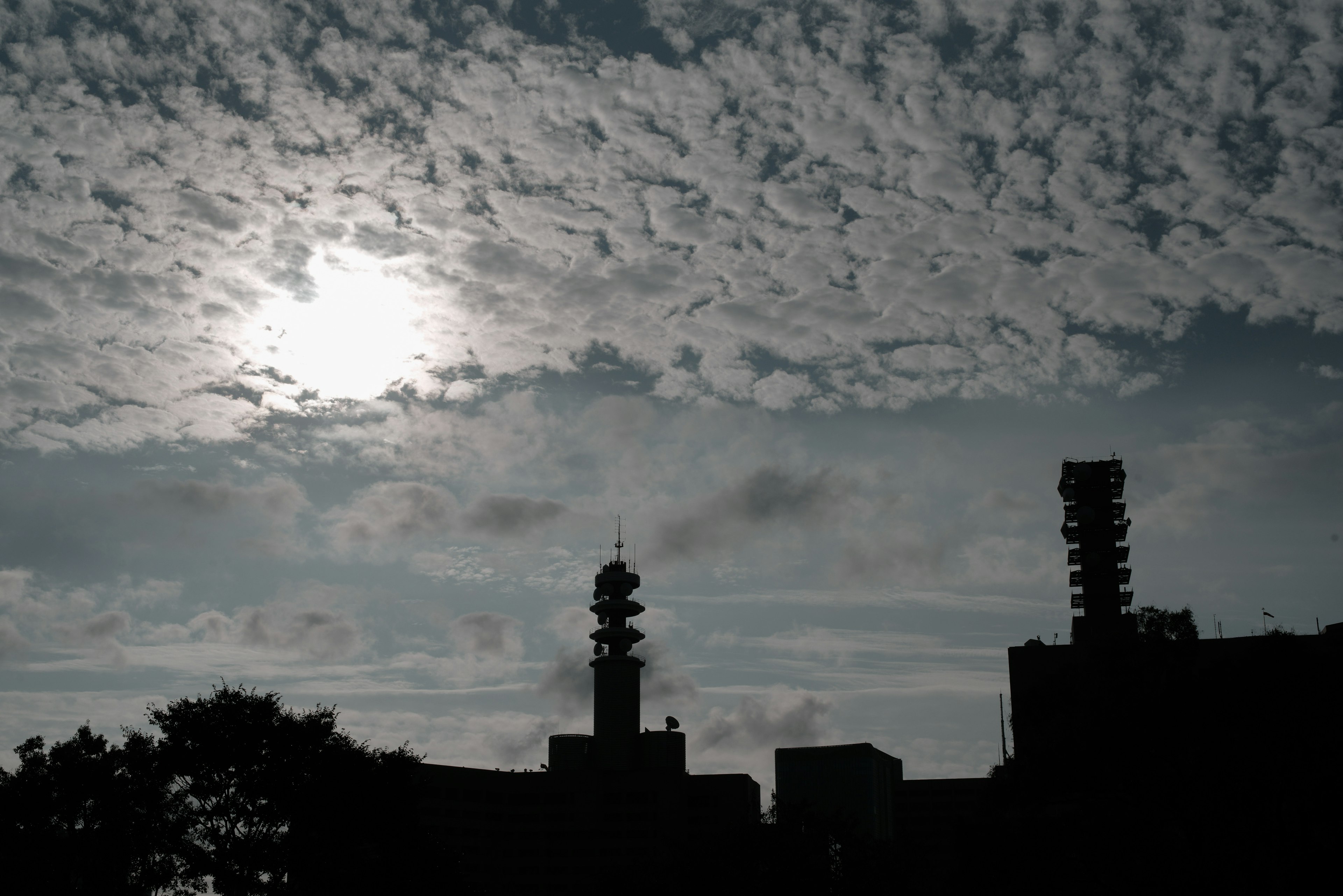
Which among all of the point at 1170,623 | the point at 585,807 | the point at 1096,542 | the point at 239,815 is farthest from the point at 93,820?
the point at 585,807

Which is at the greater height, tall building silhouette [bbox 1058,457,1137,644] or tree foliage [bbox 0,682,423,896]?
tall building silhouette [bbox 1058,457,1137,644]

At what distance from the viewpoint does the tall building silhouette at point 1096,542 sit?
126312 mm

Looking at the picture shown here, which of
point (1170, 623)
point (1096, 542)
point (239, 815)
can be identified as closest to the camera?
point (239, 815)

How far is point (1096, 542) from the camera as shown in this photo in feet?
424

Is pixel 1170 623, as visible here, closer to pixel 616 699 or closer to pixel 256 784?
pixel 256 784

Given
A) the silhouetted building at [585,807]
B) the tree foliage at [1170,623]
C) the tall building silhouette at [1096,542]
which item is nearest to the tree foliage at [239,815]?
the tree foliage at [1170,623]

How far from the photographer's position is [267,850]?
5256 centimetres

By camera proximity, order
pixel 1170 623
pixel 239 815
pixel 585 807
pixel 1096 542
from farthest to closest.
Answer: pixel 585 807, pixel 1096 542, pixel 1170 623, pixel 239 815

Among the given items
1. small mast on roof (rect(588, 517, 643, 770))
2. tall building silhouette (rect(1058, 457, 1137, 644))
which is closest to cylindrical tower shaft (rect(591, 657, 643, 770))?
small mast on roof (rect(588, 517, 643, 770))

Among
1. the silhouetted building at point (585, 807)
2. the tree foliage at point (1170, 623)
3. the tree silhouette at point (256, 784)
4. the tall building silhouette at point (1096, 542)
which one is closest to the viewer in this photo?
the tree silhouette at point (256, 784)

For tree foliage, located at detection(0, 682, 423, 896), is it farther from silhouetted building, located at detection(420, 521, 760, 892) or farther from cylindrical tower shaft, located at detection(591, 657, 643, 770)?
cylindrical tower shaft, located at detection(591, 657, 643, 770)

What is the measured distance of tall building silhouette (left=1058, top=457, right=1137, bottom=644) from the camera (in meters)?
126

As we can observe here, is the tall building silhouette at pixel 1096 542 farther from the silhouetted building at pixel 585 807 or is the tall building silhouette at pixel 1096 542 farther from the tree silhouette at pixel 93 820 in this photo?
the tree silhouette at pixel 93 820

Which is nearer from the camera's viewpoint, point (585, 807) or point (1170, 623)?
point (1170, 623)
